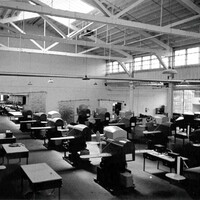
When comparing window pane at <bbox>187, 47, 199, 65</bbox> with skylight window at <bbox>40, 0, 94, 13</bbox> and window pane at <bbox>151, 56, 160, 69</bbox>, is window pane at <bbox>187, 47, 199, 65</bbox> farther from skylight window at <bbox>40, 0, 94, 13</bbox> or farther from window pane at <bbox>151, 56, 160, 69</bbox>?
skylight window at <bbox>40, 0, 94, 13</bbox>

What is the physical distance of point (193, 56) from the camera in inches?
598

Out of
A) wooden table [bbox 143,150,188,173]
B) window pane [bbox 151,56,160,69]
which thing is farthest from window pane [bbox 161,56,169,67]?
wooden table [bbox 143,150,188,173]

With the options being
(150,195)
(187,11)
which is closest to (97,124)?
(187,11)

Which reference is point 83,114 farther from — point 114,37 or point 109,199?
point 109,199

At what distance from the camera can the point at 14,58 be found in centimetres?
1983

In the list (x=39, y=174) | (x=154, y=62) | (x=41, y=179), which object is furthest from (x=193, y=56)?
(x=41, y=179)

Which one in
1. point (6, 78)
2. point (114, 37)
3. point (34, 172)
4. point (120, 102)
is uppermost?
point (114, 37)

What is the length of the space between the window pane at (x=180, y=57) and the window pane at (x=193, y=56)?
326 millimetres

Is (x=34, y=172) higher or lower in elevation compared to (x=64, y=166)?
higher

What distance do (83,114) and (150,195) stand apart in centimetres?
1018

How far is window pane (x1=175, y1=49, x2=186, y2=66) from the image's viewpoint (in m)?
15.8

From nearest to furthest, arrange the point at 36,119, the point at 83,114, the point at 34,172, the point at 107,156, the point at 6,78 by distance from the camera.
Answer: the point at 34,172, the point at 107,156, the point at 36,119, the point at 83,114, the point at 6,78

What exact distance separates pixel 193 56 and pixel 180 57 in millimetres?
951

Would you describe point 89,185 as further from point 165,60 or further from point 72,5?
point 165,60
